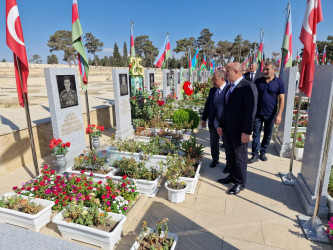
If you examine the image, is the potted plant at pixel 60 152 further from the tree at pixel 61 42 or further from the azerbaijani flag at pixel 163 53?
the tree at pixel 61 42

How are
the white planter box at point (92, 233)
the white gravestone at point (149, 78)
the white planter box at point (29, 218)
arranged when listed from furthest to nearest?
the white gravestone at point (149, 78) → the white planter box at point (29, 218) → the white planter box at point (92, 233)

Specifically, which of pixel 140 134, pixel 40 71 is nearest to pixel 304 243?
pixel 140 134

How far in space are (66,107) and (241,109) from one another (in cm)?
339

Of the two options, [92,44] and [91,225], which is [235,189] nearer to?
[91,225]

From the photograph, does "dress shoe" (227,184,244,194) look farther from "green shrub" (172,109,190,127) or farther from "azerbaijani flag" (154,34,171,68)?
"azerbaijani flag" (154,34,171,68)

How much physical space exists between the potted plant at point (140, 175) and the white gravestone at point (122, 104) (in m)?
2.43

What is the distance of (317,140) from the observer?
2.93m

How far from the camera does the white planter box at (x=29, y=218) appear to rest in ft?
8.46

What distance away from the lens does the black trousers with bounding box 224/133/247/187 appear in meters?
3.30

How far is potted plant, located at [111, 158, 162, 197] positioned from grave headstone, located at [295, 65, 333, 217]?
2198 millimetres

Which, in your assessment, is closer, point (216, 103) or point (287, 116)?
point (216, 103)

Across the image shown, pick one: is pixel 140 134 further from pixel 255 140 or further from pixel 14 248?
pixel 14 248

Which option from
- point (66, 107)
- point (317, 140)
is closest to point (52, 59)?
point (66, 107)

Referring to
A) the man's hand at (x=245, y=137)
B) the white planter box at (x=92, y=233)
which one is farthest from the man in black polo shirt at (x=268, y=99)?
the white planter box at (x=92, y=233)
